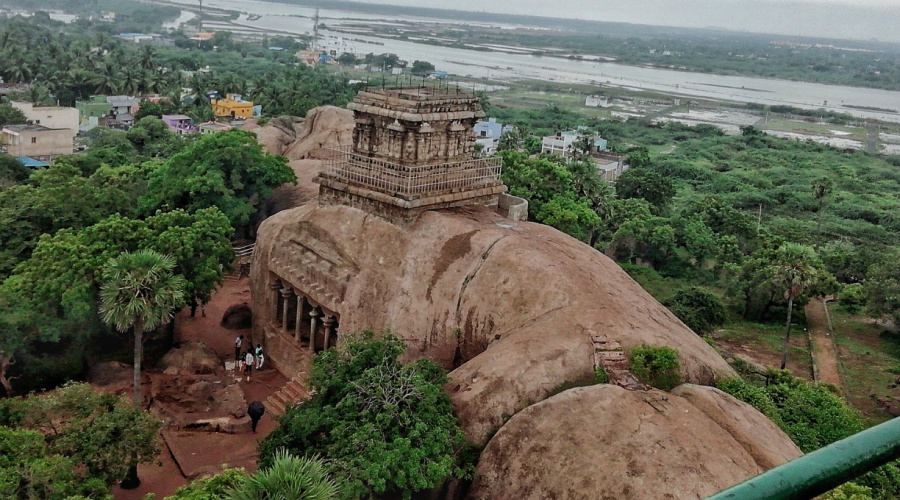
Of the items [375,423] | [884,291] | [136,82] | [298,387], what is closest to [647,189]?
[884,291]

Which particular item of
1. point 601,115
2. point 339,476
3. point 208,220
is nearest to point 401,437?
point 339,476

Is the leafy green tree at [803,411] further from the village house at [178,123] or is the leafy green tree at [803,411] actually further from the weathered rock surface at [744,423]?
the village house at [178,123]

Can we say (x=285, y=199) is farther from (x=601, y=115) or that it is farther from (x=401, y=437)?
(x=601, y=115)

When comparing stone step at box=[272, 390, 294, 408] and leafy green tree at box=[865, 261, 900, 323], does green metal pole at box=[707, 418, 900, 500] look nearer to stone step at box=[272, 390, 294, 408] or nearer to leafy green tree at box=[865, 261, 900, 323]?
stone step at box=[272, 390, 294, 408]

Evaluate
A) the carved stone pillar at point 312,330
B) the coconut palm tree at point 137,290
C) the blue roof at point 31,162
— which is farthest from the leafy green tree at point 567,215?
the blue roof at point 31,162

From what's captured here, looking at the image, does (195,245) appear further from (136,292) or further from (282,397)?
(136,292)
